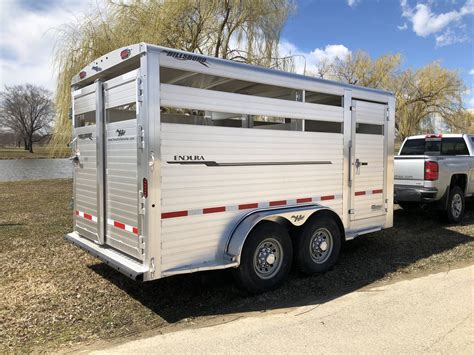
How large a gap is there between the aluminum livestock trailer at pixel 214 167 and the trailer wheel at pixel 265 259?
1cm

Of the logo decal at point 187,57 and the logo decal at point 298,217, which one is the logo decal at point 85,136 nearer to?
the logo decal at point 187,57

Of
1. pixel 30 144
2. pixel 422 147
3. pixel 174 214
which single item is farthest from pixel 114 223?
pixel 30 144

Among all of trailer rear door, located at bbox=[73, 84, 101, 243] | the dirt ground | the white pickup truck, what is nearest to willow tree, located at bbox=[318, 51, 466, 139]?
the white pickup truck

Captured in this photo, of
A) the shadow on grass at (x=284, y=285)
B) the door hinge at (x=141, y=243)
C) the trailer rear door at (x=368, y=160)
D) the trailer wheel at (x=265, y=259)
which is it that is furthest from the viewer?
the trailer rear door at (x=368, y=160)

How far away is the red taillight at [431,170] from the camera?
782 cm

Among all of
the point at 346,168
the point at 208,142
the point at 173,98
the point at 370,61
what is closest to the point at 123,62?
the point at 173,98

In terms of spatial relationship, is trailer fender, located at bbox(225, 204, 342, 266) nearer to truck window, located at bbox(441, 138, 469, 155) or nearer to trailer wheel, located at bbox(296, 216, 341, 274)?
trailer wheel, located at bbox(296, 216, 341, 274)

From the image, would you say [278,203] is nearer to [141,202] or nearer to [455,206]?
[141,202]

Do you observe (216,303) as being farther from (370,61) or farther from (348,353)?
(370,61)

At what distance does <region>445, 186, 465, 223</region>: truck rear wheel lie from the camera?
8406 millimetres

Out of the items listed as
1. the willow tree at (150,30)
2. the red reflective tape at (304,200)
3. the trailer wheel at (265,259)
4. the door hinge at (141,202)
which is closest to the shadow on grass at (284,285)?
the trailer wheel at (265,259)

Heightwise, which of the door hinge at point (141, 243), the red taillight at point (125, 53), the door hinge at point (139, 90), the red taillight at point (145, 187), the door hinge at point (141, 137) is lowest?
the door hinge at point (141, 243)

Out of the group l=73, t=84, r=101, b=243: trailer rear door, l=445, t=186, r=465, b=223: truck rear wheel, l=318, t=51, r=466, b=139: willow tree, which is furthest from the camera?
l=318, t=51, r=466, b=139: willow tree

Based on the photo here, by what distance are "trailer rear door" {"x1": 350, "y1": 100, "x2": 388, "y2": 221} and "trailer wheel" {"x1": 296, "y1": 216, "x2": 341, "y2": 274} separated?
22.6 inches
